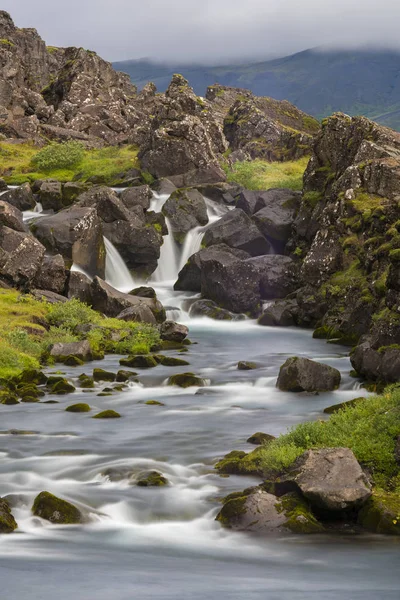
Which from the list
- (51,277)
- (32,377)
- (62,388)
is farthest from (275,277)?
(62,388)

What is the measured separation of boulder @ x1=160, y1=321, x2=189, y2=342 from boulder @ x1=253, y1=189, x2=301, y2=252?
1713 cm

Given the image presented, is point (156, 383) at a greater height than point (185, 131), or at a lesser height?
lesser

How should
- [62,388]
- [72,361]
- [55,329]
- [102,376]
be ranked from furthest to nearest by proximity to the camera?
[55,329] → [72,361] → [102,376] → [62,388]

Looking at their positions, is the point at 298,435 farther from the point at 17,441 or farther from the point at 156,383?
the point at 156,383

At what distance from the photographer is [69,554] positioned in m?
11.8

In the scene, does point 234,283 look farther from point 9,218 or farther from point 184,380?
point 184,380

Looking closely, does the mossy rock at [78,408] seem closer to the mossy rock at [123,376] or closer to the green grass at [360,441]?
the mossy rock at [123,376]

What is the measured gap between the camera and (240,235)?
4953 centimetres

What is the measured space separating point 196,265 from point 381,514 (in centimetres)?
3375

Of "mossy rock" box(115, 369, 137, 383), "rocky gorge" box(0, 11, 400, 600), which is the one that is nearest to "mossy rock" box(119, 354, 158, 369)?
"rocky gorge" box(0, 11, 400, 600)

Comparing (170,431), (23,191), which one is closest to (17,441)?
(170,431)

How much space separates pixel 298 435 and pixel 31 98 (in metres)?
77.7

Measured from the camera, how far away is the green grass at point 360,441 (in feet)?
47.3

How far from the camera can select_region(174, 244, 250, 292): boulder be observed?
45156 mm
